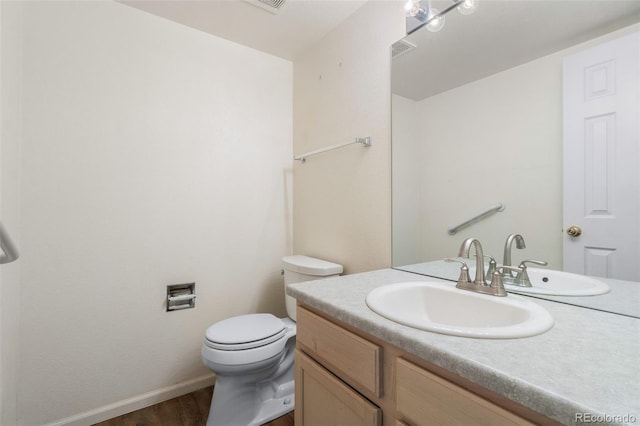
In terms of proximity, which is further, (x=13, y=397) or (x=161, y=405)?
(x=161, y=405)

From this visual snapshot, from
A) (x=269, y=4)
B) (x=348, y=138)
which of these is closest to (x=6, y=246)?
(x=348, y=138)

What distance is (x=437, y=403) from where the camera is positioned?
56cm

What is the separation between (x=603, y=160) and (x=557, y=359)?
60 cm

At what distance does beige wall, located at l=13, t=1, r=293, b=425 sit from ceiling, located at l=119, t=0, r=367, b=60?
0.08m

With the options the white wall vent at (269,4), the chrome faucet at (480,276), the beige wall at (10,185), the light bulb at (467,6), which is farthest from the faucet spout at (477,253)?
the beige wall at (10,185)

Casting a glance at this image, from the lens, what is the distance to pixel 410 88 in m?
1.28

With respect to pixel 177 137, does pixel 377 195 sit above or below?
below

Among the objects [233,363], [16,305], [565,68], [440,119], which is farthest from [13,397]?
[565,68]

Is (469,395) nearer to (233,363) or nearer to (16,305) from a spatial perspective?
(233,363)

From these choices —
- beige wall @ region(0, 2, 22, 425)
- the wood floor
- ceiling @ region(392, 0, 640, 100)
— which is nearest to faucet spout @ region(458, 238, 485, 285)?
ceiling @ region(392, 0, 640, 100)

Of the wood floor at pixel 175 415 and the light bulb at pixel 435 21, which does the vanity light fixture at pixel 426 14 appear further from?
the wood floor at pixel 175 415

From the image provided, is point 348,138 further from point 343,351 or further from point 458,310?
point 343,351

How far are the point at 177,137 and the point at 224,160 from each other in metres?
0.29

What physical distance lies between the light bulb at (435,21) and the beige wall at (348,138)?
0.14 meters
